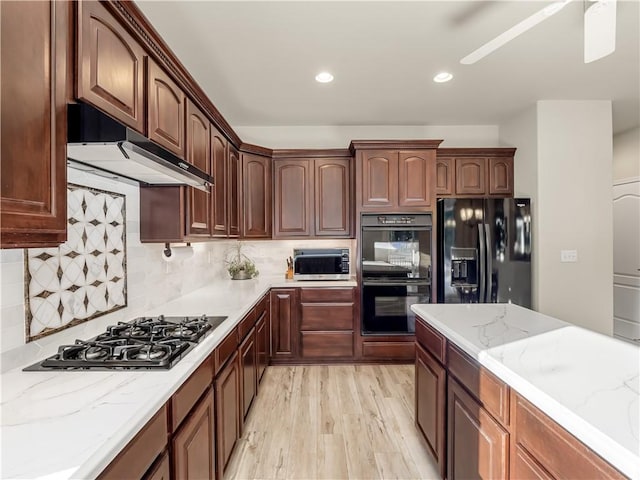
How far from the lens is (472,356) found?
1333mm

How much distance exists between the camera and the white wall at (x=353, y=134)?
4004 mm

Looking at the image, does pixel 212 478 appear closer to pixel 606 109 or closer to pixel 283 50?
Result: pixel 283 50

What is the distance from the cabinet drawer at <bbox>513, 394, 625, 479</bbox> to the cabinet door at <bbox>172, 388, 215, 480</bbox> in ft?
3.81

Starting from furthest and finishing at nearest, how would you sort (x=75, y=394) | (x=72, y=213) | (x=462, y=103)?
(x=462, y=103) < (x=72, y=213) < (x=75, y=394)

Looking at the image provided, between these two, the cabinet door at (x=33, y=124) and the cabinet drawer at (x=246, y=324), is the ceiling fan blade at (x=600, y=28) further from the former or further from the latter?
the cabinet drawer at (x=246, y=324)

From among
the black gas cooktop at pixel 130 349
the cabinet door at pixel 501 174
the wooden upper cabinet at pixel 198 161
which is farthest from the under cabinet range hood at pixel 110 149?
the cabinet door at pixel 501 174

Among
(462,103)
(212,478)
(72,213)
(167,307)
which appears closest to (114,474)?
(212,478)

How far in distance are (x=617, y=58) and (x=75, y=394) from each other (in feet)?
13.0

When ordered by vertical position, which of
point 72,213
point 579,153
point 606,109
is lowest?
point 72,213

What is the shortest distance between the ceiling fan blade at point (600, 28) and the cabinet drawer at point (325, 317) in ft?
8.84

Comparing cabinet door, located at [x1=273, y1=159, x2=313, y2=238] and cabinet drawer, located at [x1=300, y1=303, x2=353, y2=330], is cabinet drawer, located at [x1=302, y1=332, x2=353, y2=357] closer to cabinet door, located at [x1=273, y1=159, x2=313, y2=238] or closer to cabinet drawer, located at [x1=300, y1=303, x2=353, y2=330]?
cabinet drawer, located at [x1=300, y1=303, x2=353, y2=330]

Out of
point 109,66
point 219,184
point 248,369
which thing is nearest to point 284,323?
point 248,369

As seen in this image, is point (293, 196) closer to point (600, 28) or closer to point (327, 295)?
point (327, 295)

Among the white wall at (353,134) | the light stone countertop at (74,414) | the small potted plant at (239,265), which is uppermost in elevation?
the white wall at (353,134)
